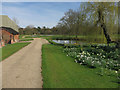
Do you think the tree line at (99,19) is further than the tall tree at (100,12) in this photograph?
No

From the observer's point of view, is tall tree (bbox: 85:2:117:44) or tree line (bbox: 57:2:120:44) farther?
tall tree (bbox: 85:2:117:44)

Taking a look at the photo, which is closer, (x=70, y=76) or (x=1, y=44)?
(x=70, y=76)

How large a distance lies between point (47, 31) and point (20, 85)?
68.9m

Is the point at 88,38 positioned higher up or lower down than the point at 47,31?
→ lower down

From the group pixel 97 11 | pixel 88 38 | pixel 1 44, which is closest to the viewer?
pixel 97 11

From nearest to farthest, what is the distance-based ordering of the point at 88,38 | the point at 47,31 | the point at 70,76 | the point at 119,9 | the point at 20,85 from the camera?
the point at 20,85, the point at 70,76, the point at 119,9, the point at 88,38, the point at 47,31

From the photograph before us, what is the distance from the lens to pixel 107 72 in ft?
18.6

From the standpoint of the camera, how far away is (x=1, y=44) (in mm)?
16734

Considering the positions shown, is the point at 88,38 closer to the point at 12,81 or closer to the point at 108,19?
the point at 108,19

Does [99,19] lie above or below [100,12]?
below

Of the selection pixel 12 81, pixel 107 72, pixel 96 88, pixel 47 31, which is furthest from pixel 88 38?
pixel 47 31

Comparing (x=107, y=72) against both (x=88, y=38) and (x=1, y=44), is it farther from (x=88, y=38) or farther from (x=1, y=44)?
(x=1, y=44)

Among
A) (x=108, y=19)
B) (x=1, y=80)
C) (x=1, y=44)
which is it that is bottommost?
(x=1, y=80)

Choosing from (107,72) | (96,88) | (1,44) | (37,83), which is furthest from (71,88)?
(1,44)
